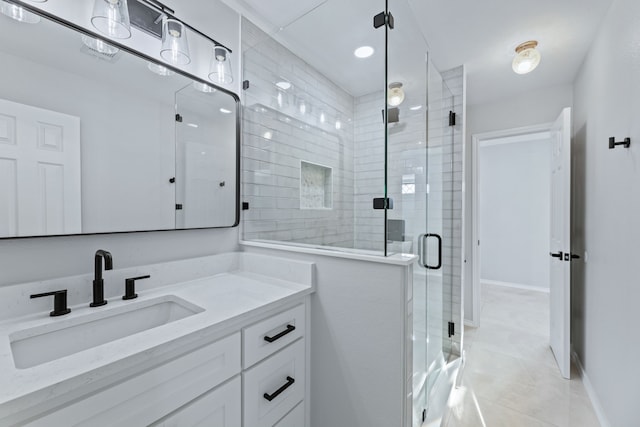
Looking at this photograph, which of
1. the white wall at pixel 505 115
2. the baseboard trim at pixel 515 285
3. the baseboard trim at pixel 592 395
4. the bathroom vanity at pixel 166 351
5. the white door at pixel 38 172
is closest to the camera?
the bathroom vanity at pixel 166 351

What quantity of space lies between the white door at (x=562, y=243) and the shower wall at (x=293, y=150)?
5.64 feet

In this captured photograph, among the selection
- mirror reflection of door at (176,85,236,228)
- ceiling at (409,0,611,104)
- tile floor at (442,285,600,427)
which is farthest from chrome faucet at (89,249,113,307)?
ceiling at (409,0,611,104)

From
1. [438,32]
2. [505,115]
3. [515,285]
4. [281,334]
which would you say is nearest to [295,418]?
[281,334]

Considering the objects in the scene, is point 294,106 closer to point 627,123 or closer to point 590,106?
point 627,123

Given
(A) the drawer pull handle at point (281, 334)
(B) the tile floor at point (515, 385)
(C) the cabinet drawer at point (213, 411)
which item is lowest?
(B) the tile floor at point (515, 385)

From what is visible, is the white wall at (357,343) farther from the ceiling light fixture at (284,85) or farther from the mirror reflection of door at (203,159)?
the ceiling light fixture at (284,85)

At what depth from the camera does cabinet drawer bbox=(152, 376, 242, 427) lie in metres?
0.87

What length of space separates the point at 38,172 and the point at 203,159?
721 mm

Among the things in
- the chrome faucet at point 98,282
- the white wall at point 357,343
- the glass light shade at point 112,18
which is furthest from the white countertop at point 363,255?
the glass light shade at point 112,18

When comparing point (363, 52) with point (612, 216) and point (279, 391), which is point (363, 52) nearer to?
point (612, 216)

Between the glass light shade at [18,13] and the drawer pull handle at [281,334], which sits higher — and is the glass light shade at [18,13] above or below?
above

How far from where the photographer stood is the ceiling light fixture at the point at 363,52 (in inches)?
70.3

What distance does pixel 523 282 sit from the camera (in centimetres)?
462

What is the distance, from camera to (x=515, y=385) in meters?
2.05
